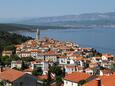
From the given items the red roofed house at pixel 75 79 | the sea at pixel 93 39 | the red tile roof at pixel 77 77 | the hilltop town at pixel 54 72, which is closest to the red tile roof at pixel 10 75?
the hilltop town at pixel 54 72

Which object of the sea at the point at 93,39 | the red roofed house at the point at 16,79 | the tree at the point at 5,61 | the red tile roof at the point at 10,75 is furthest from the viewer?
the sea at the point at 93,39

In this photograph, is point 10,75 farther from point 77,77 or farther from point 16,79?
point 77,77

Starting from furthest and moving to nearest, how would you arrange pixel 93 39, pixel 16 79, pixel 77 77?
pixel 93 39 → pixel 77 77 → pixel 16 79

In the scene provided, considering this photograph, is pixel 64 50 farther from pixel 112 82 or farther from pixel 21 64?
pixel 112 82

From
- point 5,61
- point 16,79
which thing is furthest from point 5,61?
point 16,79

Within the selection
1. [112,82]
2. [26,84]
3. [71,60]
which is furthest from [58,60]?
[112,82]

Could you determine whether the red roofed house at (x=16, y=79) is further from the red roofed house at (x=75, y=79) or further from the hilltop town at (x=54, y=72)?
the red roofed house at (x=75, y=79)

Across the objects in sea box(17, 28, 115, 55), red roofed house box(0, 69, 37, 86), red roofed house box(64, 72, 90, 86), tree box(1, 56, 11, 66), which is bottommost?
sea box(17, 28, 115, 55)

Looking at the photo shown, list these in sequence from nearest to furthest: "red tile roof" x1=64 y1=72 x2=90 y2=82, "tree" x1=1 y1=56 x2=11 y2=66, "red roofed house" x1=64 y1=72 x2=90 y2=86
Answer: "red roofed house" x1=64 y1=72 x2=90 y2=86 → "red tile roof" x1=64 y1=72 x2=90 y2=82 → "tree" x1=1 y1=56 x2=11 y2=66

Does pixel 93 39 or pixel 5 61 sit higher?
pixel 5 61

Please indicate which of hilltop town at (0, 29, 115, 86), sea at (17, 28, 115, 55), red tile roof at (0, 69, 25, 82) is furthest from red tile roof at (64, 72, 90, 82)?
sea at (17, 28, 115, 55)

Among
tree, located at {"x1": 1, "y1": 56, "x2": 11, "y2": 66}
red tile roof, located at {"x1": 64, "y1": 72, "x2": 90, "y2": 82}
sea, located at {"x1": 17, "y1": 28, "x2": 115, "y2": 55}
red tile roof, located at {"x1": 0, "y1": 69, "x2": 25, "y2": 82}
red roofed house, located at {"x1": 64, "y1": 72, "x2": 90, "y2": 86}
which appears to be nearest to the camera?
red tile roof, located at {"x1": 0, "y1": 69, "x2": 25, "y2": 82}

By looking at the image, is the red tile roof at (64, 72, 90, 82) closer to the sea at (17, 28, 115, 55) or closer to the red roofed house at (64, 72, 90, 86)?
the red roofed house at (64, 72, 90, 86)
